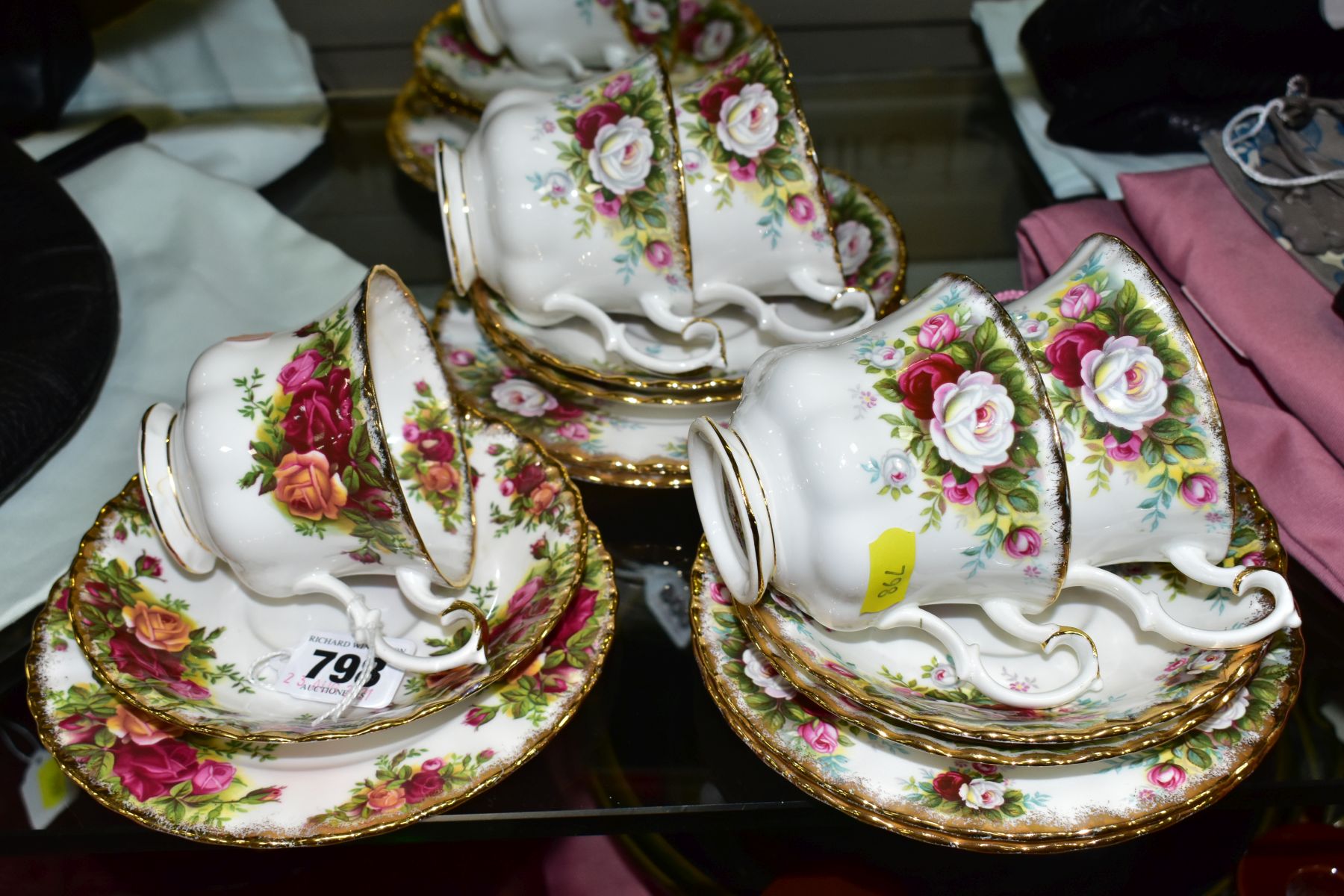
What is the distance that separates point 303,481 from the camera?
23.2 inches

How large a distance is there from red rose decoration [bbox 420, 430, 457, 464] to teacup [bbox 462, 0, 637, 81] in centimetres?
42

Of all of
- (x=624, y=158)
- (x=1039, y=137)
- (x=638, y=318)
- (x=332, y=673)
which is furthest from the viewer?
(x=1039, y=137)

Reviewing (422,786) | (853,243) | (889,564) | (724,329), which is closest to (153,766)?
(422,786)

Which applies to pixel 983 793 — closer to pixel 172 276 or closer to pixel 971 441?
pixel 971 441

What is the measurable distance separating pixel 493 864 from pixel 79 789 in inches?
9.7

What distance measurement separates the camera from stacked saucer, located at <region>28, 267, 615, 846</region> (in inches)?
22.0

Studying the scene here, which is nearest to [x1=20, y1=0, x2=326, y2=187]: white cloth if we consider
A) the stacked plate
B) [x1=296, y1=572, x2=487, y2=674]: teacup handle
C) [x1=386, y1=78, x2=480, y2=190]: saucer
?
[x1=386, y1=78, x2=480, y2=190]: saucer

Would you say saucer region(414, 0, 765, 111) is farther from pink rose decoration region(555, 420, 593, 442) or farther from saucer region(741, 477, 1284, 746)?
saucer region(741, 477, 1284, 746)

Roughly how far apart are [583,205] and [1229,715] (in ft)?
1.53

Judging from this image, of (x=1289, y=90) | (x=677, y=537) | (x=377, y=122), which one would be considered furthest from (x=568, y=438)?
(x=1289, y=90)

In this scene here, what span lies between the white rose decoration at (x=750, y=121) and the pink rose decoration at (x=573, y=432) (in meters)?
0.21

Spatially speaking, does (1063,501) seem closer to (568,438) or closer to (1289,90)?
(568,438)

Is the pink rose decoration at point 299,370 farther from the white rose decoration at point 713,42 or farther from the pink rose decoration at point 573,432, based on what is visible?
the white rose decoration at point 713,42

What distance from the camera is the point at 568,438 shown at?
0.75 metres
